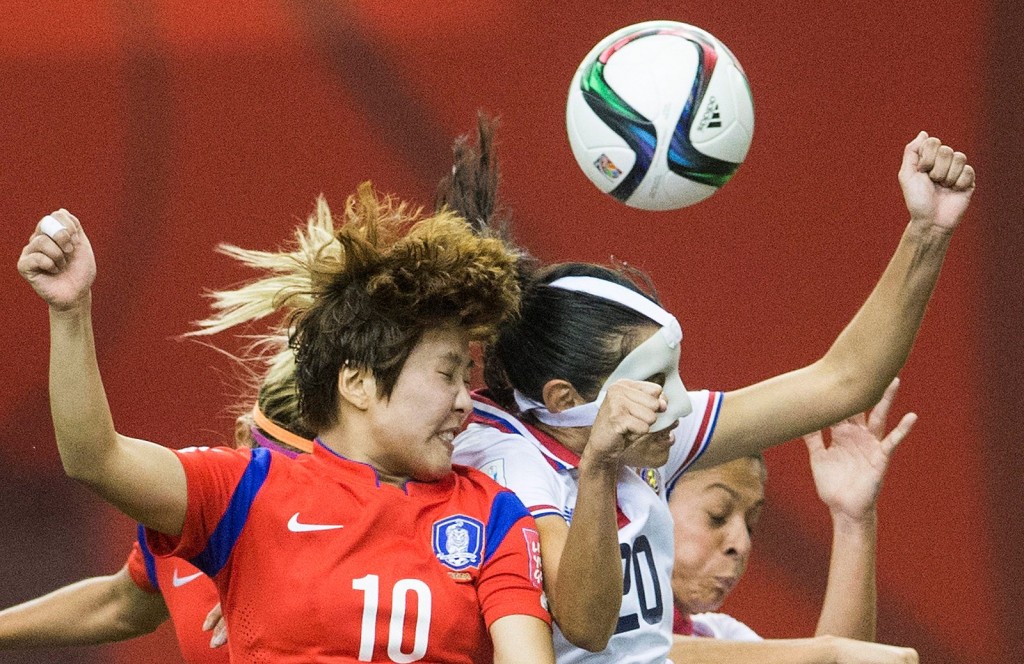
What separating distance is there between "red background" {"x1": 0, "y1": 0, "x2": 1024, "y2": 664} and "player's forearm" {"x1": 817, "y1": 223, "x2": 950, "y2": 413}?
1629 mm

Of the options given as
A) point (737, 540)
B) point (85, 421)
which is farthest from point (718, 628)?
point (85, 421)

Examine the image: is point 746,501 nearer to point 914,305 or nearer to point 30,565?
point 914,305

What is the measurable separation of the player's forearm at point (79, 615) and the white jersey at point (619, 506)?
599 mm

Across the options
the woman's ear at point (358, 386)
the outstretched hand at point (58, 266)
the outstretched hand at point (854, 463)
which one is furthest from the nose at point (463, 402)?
the outstretched hand at point (854, 463)

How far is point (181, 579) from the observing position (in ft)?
8.30

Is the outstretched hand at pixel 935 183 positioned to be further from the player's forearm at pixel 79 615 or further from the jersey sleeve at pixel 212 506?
the player's forearm at pixel 79 615

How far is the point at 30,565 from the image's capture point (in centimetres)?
418

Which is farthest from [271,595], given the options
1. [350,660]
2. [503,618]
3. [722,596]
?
[722,596]

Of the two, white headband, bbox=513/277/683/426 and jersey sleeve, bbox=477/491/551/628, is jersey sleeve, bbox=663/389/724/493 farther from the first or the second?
jersey sleeve, bbox=477/491/551/628

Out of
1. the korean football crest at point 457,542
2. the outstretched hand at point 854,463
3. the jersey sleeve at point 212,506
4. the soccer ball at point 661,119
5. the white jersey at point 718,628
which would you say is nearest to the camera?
the jersey sleeve at point 212,506

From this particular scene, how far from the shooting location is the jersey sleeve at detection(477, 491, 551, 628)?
2.18 metres

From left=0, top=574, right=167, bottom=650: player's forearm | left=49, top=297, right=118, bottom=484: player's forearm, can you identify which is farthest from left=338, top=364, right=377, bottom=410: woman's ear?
left=0, top=574, right=167, bottom=650: player's forearm

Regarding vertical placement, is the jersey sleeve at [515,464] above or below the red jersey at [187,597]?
above

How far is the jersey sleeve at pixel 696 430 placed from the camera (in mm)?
2738
